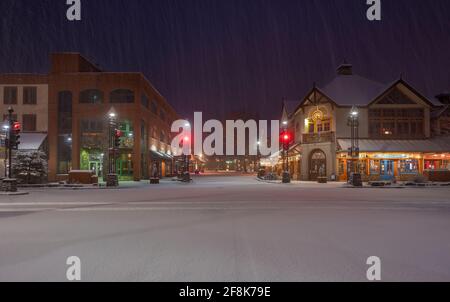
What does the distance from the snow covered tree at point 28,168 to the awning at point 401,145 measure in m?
30.7

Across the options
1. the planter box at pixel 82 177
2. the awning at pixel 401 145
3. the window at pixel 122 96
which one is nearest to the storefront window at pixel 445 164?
the awning at pixel 401 145

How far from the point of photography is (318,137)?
1731 inches

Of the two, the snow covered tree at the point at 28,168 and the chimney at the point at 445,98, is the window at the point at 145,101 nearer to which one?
the snow covered tree at the point at 28,168

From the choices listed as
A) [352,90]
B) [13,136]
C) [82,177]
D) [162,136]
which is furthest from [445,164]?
[13,136]

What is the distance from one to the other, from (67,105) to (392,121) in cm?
3805

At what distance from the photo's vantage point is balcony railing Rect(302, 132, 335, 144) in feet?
141

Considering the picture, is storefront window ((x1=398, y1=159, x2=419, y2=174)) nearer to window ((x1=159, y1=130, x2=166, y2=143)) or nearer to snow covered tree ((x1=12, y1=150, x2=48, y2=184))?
window ((x1=159, y1=130, x2=166, y2=143))

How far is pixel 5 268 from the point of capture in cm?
628

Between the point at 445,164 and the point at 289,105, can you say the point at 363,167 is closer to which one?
the point at 445,164

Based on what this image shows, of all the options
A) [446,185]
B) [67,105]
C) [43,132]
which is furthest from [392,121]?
[43,132]

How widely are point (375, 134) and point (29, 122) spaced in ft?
133

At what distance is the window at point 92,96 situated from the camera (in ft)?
146

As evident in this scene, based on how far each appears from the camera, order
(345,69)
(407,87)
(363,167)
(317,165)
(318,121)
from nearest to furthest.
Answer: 1. (363,167)
2. (407,87)
3. (317,165)
4. (318,121)
5. (345,69)

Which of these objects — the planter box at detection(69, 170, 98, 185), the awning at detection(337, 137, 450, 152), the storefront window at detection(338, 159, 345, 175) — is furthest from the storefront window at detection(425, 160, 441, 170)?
the planter box at detection(69, 170, 98, 185)
